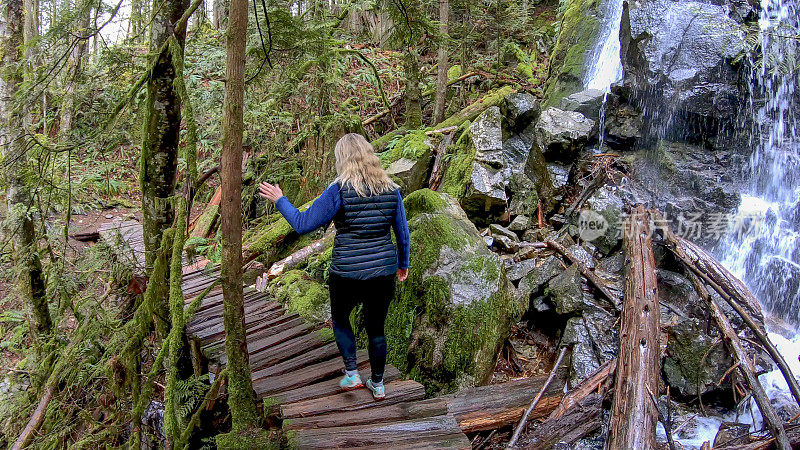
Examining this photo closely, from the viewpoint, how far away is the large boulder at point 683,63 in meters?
9.47

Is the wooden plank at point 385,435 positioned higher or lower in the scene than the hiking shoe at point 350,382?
lower

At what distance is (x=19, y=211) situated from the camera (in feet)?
16.0

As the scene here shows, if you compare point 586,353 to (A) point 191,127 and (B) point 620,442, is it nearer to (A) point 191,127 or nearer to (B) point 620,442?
(B) point 620,442

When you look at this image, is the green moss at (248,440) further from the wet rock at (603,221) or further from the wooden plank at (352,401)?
the wet rock at (603,221)

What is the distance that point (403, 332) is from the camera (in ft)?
18.0

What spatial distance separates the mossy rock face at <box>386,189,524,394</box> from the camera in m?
5.23

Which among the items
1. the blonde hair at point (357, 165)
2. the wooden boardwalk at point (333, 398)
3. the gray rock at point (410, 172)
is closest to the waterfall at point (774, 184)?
the wooden boardwalk at point (333, 398)

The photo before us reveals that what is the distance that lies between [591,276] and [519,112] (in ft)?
13.9

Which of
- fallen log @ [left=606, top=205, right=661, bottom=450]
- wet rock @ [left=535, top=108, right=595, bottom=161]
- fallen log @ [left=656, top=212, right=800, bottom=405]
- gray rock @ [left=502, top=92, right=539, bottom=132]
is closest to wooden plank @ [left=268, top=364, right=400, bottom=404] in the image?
fallen log @ [left=606, top=205, right=661, bottom=450]

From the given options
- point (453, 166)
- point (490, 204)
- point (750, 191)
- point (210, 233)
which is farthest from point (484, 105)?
point (210, 233)

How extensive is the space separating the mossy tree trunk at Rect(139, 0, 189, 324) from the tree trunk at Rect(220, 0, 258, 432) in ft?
3.03

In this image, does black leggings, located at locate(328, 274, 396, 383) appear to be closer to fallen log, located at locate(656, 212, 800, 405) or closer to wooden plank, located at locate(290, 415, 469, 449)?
wooden plank, located at locate(290, 415, 469, 449)

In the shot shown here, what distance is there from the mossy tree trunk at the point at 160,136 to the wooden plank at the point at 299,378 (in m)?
1.10

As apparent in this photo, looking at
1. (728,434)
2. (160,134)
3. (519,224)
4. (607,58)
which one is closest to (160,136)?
(160,134)
